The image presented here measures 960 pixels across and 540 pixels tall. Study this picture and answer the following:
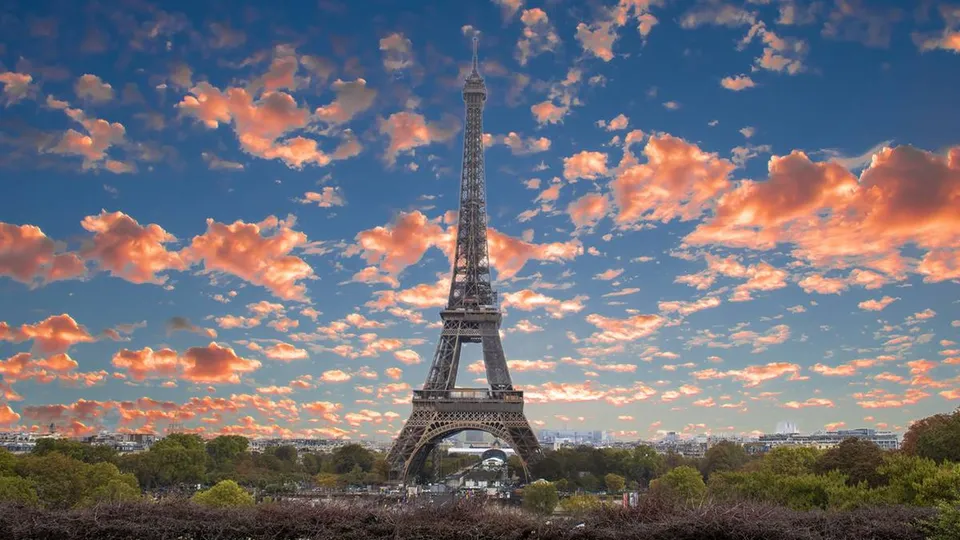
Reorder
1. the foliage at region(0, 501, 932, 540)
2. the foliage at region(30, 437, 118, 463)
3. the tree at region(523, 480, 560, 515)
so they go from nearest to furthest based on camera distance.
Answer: the foliage at region(0, 501, 932, 540)
the tree at region(523, 480, 560, 515)
the foliage at region(30, 437, 118, 463)

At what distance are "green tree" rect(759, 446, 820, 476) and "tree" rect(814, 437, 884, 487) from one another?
6.12 feet

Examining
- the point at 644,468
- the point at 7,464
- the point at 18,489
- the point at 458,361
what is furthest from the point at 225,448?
the point at 18,489

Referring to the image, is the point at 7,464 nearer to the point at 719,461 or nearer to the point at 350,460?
the point at 350,460

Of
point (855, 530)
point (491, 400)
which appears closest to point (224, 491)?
point (491, 400)

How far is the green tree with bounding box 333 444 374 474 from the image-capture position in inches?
3406

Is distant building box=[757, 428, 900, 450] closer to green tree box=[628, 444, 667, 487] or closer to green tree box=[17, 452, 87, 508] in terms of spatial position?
green tree box=[628, 444, 667, 487]

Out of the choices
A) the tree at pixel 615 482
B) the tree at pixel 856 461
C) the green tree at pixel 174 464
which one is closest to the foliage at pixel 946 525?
the tree at pixel 856 461

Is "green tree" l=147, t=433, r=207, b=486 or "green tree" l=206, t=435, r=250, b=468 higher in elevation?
"green tree" l=206, t=435, r=250, b=468

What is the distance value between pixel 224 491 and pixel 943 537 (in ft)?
118

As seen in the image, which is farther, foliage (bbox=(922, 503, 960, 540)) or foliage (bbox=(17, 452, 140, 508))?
foliage (bbox=(17, 452, 140, 508))

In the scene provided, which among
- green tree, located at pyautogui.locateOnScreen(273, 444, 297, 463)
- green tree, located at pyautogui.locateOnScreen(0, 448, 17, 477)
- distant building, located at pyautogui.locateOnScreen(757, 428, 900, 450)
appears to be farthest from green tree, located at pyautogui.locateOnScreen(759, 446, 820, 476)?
distant building, located at pyautogui.locateOnScreen(757, 428, 900, 450)

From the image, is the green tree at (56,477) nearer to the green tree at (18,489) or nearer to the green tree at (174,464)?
the green tree at (18,489)

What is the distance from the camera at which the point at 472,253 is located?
218 ft

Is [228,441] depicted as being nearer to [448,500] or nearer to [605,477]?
[605,477]
